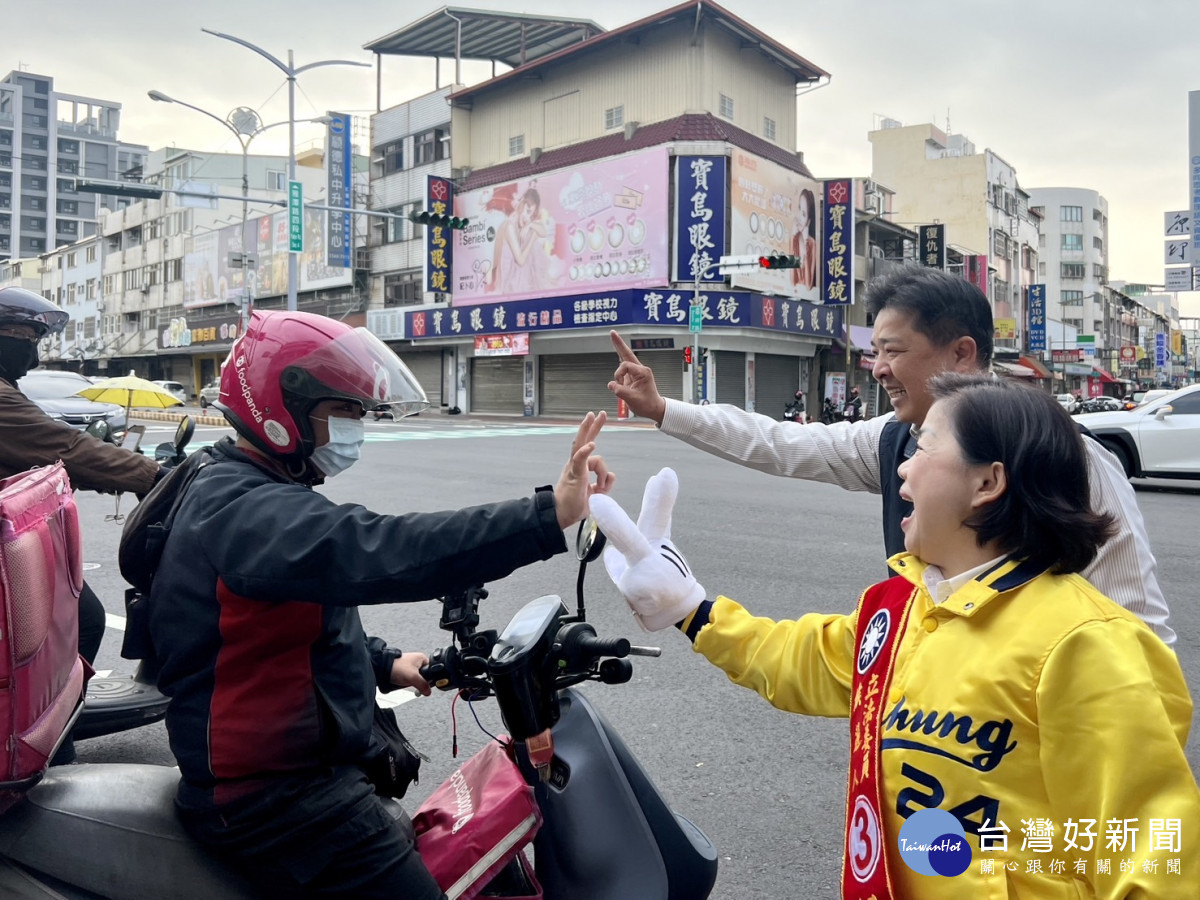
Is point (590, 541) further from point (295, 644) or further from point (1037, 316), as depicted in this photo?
point (1037, 316)

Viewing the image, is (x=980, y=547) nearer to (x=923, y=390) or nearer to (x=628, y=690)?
(x=923, y=390)

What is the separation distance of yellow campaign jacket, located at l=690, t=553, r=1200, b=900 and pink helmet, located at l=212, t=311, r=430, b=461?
3.64 ft

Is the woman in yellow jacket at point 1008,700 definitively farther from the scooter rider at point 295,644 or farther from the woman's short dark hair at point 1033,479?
the scooter rider at point 295,644

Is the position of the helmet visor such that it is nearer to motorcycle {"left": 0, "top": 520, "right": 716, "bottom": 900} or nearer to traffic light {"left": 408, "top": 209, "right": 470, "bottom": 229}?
motorcycle {"left": 0, "top": 520, "right": 716, "bottom": 900}

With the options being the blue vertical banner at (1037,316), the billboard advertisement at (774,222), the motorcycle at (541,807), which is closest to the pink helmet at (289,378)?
the motorcycle at (541,807)

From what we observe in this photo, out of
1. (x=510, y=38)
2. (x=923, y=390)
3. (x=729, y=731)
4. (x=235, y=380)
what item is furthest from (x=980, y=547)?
(x=510, y=38)

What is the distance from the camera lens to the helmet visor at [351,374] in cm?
182

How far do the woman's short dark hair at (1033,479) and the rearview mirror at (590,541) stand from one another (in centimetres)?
66

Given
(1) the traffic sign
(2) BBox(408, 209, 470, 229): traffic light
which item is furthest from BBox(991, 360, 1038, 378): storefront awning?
(1) the traffic sign

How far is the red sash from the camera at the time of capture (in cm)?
148

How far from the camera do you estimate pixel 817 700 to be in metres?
1.83

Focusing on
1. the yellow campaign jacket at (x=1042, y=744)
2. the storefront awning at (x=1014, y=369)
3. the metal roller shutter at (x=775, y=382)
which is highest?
the storefront awning at (x=1014, y=369)

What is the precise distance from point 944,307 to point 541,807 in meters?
1.65

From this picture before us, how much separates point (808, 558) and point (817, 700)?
542 centimetres
